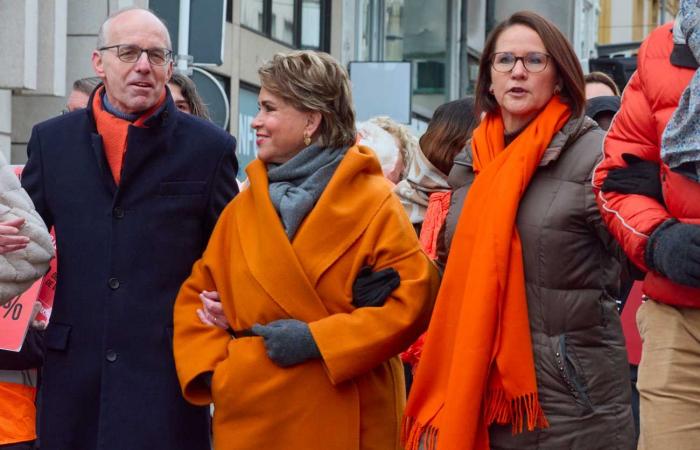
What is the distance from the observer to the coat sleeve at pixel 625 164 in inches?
171

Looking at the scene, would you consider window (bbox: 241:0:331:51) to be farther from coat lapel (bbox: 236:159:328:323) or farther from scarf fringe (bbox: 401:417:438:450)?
scarf fringe (bbox: 401:417:438:450)

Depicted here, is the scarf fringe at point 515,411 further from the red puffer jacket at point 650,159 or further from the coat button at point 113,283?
the coat button at point 113,283

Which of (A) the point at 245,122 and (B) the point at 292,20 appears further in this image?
(B) the point at 292,20

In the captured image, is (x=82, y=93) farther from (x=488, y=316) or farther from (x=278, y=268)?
(x=488, y=316)

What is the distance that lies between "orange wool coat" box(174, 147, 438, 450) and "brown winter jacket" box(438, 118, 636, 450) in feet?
1.65

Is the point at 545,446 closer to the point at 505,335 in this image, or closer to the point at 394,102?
the point at 505,335

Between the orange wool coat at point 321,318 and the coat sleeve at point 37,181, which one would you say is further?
the coat sleeve at point 37,181

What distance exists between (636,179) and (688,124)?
1.08ft

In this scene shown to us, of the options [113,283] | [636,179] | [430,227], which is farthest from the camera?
[430,227]

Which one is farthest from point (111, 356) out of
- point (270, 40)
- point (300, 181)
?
point (270, 40)

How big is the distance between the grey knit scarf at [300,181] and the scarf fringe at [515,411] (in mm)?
909

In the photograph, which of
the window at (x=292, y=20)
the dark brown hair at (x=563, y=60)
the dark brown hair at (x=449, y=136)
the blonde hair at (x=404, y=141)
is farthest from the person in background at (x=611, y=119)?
the window at (x=292, y=20)

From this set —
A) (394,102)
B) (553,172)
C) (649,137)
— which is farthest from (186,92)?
(394,102)

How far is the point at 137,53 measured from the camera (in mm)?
5551
